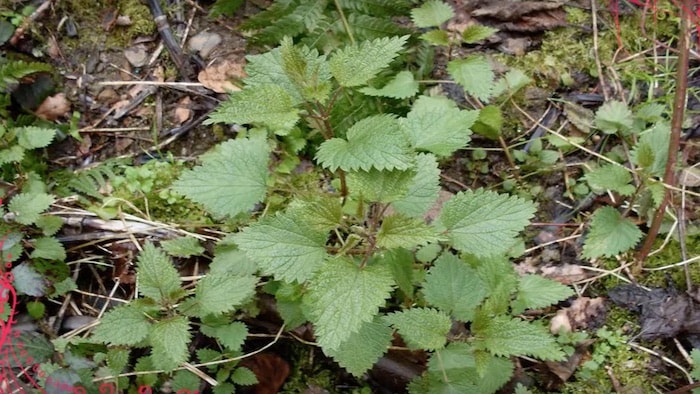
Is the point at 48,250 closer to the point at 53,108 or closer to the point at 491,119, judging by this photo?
the point at 53,108

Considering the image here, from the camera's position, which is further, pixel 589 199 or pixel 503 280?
pixel 589 199

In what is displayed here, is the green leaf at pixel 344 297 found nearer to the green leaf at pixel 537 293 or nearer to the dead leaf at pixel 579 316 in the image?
the green leaf at pixel 537 293

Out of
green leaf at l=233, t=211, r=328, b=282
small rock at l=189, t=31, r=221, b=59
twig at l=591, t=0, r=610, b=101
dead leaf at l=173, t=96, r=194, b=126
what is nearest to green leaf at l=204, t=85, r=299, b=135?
green leaf at l=233, t=211, r=328, b=282

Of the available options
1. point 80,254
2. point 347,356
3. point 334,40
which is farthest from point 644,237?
point 80,254

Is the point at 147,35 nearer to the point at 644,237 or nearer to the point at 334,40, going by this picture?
the point at 334,40

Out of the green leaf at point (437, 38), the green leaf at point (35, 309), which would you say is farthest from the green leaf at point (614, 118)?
the green leaf at point (35, 309)

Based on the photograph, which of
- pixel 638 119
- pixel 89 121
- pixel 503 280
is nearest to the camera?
pixel 503 280
